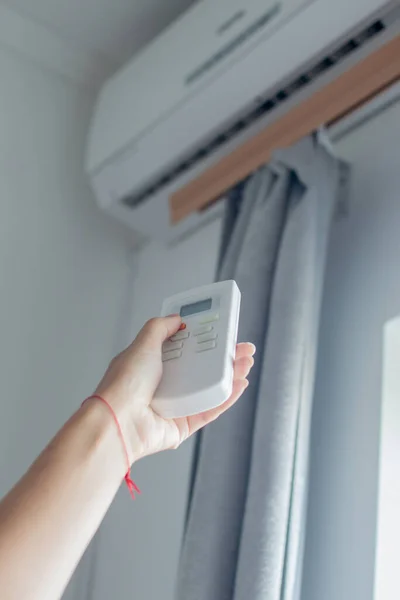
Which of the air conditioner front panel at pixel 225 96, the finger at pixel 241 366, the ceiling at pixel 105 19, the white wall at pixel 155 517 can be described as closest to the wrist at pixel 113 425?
the finger at pixel 241 366

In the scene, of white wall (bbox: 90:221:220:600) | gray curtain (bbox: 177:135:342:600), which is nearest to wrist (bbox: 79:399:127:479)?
gray curtain (bbox: 177:135:342:600)

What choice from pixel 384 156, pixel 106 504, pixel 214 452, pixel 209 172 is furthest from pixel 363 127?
pixel 106 504

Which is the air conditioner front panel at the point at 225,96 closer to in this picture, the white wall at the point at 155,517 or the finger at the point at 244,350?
the white wall at the point at 155,517

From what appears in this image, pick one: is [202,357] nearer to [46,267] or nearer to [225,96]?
[225,96]

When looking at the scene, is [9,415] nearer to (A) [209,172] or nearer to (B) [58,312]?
(B) [58,312]

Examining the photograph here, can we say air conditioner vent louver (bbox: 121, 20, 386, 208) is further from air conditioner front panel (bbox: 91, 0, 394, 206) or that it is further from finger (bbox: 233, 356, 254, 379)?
finger (bbox: 233, 356, 254, 379)

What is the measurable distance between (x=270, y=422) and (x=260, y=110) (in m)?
0.49

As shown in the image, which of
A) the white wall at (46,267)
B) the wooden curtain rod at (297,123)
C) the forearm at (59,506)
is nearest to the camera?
the forearm at (59,506)

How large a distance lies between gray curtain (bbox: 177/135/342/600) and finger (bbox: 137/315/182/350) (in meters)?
0.22

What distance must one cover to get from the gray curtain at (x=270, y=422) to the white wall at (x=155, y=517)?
192 millimetres

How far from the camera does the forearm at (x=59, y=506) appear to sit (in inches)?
20.2

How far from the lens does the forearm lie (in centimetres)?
51

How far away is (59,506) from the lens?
554 mm

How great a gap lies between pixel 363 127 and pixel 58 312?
60 cm
